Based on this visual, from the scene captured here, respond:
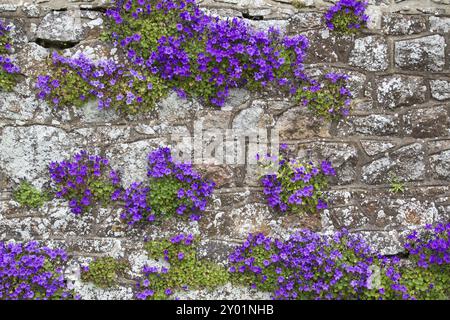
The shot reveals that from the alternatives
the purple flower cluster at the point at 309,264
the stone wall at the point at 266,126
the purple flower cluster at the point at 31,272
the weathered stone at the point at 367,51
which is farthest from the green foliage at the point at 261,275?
the weathered stone at the point at 367,51

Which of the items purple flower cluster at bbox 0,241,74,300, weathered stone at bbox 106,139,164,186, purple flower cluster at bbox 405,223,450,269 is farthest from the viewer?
weathered stone at bbox 106,139,164,186

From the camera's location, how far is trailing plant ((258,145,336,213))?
427 centimetres

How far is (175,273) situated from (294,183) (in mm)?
1223

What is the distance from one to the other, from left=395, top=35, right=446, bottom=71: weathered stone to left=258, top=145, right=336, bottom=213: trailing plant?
1.10 m

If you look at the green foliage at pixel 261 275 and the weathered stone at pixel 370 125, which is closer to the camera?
the green foliage at pixel 261 275

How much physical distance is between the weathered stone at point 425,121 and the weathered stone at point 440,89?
3.6 inches

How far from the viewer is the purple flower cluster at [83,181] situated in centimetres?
423

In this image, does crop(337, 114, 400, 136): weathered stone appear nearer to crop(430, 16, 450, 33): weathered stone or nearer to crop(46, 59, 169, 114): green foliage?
crop(430, 16, 450, 33): weathered stone

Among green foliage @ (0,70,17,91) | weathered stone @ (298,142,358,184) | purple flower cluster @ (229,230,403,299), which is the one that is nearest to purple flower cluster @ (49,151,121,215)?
green foliage @ (0,70,17,91)

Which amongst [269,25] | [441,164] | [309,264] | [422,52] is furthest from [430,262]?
[269,25]

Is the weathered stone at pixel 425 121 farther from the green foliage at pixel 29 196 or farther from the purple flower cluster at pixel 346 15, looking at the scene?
the green foliage at pixel 29 196

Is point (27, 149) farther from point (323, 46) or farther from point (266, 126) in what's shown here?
point (323, 46)

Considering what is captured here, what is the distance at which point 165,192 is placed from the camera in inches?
167

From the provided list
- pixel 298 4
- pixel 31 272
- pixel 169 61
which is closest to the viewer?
pixel 31 272
